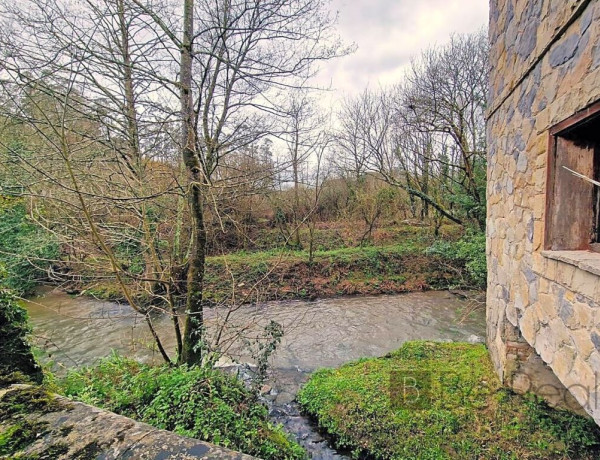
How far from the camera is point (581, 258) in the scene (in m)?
1.64

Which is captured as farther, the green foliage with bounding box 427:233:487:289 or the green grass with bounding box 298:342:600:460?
the green foliage with bounding box 427:233:487:289

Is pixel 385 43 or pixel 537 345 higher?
pixel 385 43

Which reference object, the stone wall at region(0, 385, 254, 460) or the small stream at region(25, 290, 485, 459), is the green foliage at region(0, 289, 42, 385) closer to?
the stone wall at region(0, 385, 254, 460)

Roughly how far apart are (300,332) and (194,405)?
3689 millimetres

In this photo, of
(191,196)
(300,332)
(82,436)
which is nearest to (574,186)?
(82,436)

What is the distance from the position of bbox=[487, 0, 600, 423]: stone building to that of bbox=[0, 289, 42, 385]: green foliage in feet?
8.63

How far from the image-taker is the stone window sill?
4.85 feet

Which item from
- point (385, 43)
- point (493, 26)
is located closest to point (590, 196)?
point (493, 26)

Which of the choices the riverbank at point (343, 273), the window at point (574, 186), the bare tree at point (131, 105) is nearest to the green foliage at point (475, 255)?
the riverbank at point (343, 273)

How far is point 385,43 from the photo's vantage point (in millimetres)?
7602

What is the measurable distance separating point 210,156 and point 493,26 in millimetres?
3749

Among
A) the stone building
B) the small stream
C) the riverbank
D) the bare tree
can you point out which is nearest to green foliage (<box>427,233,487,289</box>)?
the small stream

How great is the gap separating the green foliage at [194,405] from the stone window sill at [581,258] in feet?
7.86

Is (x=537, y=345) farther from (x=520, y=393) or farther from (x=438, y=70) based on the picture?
(x=438, y=70)
